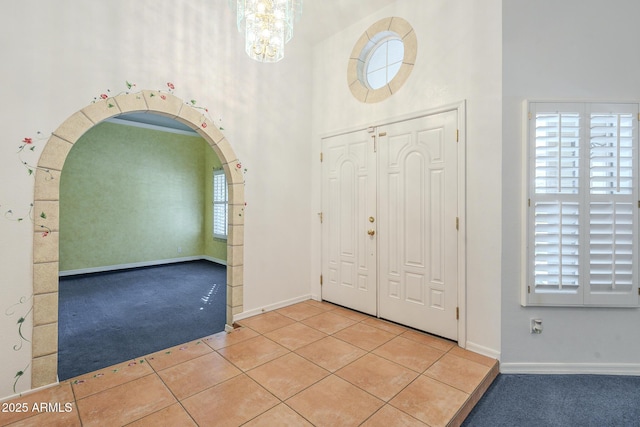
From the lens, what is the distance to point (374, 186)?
11.0ft

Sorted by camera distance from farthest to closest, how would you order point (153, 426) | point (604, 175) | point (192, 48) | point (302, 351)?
point (192, 48) < point (302, 351) < point (604, 175) < point (153, 426)

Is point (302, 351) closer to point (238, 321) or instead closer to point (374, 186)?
point (238, 321)

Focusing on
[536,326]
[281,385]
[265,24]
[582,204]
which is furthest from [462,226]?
[265,24]

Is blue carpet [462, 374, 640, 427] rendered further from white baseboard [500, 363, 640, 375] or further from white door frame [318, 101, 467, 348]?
white door frame [318, 101, 467, 348]

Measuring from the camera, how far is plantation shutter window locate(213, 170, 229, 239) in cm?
680

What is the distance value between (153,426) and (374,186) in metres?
2.74

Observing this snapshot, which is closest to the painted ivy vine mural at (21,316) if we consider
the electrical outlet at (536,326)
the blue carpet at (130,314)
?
the blue carpet at (130,314)

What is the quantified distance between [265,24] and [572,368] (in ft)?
11.7

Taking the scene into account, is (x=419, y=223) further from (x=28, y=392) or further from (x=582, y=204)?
(x=28, y=392)

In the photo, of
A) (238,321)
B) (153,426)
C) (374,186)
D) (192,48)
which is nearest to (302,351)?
(238,321)

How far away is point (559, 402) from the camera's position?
209 cm

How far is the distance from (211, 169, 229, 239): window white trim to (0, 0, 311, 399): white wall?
3.45 metres

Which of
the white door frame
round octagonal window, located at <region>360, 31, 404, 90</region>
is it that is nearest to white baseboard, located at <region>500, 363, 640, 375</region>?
the white door frame

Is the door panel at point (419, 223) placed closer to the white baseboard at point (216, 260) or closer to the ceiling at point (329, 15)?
the ceiling at point (329, 15)
